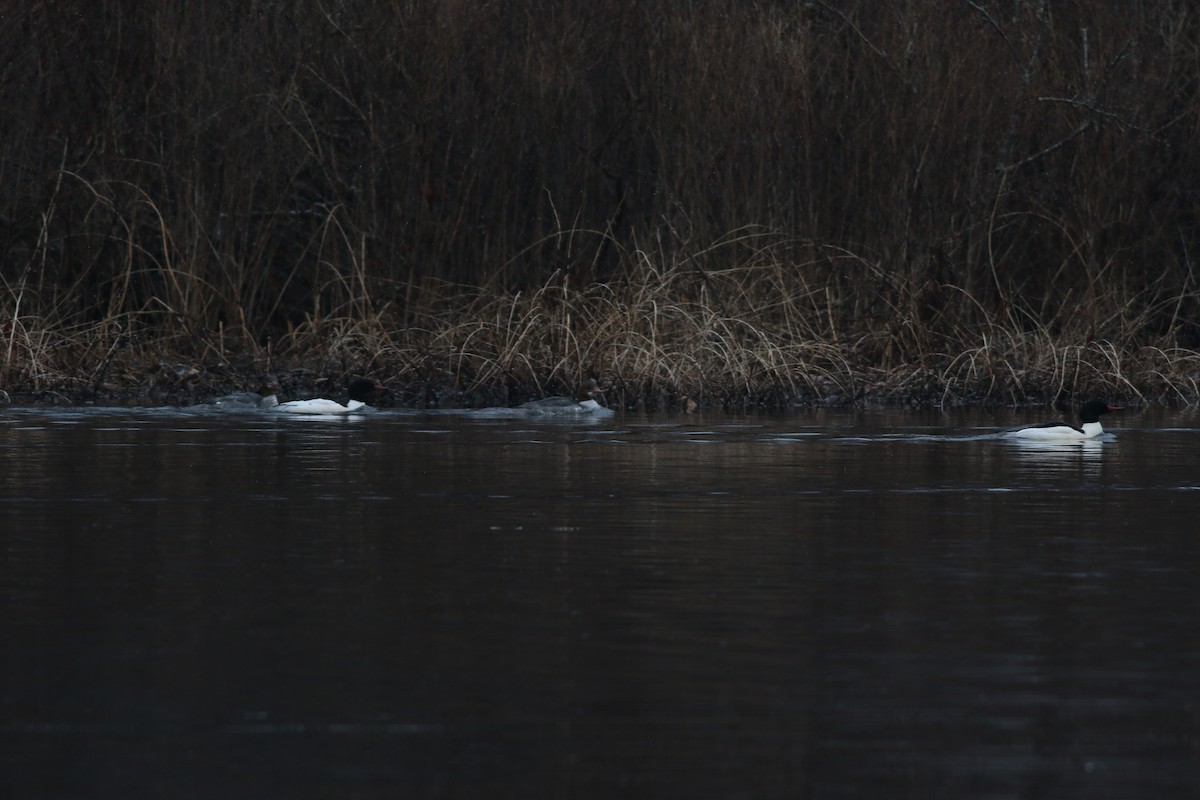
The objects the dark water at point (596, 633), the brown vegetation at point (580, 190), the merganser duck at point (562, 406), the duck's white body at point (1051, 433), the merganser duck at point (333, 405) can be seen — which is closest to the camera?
the dark water at point (596, 633)

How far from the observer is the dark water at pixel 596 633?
548cm

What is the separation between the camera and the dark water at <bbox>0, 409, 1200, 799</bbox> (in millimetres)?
5484

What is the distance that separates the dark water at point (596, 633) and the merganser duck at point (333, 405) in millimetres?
6288

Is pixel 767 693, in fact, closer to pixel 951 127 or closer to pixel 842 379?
pixel 842 379

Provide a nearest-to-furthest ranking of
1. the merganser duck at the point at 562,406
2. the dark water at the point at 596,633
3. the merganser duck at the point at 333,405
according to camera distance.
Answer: the dark water at the point at 596,633, the merganser duck at the point at 562,406, the merganser duck at the point at 333,405

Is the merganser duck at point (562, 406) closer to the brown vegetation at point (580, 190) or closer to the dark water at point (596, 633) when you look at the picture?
the brown vegetation at point (580, 190)

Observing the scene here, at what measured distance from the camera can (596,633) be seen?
7348mm

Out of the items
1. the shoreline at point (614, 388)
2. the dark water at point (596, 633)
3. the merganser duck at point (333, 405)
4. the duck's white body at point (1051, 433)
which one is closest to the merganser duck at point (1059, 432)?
the duck's white body at point (1051, 433)

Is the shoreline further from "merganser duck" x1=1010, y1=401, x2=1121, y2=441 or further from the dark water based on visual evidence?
the dark water

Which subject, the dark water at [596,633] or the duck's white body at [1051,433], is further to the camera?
the duck's white body at [1051,433]

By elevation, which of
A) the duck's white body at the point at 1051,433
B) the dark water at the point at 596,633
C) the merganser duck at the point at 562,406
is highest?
the merganser duck at the point at 562,406

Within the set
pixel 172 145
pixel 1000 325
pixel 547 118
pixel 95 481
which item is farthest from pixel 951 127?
pixel 95 481

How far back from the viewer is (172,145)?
78.3ft

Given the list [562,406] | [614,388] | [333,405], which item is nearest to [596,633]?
[562,406]
